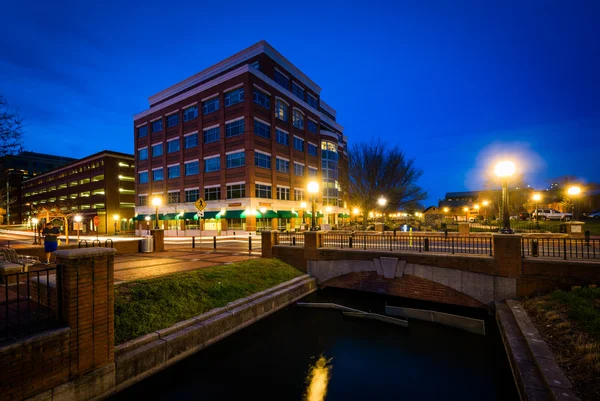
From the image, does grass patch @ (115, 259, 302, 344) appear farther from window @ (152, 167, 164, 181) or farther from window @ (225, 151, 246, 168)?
window @ (152, 167, 164, 181)

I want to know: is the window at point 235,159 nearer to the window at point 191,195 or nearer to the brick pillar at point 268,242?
the window at point 191,195

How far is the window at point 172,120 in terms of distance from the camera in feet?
143

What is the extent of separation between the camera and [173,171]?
43625 mm

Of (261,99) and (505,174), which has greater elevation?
(261,99)

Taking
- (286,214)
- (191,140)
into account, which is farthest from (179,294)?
(191,140)

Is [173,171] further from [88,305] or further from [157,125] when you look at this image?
[88,305]

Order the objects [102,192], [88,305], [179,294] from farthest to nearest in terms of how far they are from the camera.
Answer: [102,192] → [179,294] → [88,305]

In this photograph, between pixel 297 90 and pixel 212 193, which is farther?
pixel 297 90

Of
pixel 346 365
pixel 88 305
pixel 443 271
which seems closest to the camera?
pixel 88 305

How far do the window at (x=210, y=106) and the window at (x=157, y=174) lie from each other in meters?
12.8

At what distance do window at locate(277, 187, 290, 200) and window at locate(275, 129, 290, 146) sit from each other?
655 cm

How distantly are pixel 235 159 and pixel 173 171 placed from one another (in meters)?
13.1

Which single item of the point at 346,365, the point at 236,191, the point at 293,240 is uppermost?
the point at 236,191

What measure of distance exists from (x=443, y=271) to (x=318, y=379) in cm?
687
